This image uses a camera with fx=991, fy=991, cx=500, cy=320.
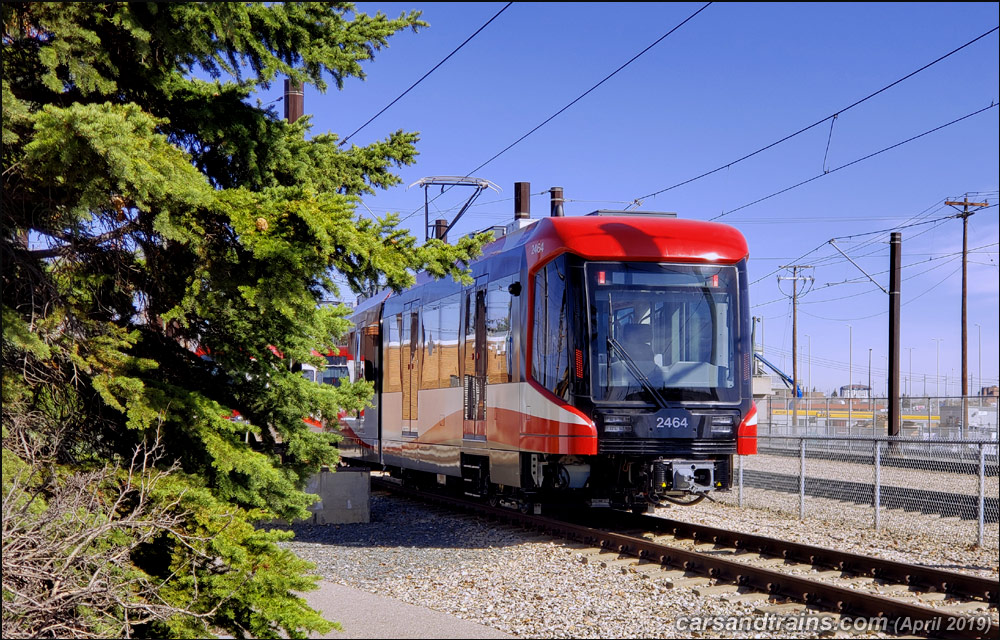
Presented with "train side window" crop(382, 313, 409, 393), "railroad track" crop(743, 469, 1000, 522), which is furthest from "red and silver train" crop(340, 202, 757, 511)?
"railroad track" crop(743, 469, 1000, 522)

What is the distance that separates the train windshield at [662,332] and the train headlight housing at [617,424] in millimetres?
209

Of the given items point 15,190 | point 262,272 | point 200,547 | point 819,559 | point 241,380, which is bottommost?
point 819,559

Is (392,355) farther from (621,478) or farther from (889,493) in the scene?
(889,493)

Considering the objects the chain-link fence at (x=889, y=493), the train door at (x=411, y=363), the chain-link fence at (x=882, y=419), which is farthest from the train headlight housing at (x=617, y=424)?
the chain-link fence at (x=882, y=419)

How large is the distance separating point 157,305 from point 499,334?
18.6 feet

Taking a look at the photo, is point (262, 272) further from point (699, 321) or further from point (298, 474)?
point (699, 321)

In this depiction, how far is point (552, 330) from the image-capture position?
11.7m

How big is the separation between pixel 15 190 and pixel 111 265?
1101 millimetres

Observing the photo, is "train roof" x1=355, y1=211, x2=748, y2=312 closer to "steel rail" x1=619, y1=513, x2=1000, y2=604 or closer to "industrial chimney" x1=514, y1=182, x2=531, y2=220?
"steel rail" x1=619, y1=513, x2=1000, y2=604

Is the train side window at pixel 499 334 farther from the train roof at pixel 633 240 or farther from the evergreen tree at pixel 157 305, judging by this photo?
the evergreen tree at pixel 157 305

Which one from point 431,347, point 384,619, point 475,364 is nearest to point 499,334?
point 475,364

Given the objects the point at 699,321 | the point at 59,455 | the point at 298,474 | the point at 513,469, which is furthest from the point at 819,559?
the point at 59,455

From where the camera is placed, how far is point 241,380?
27.8ft

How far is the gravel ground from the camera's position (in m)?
7.95
